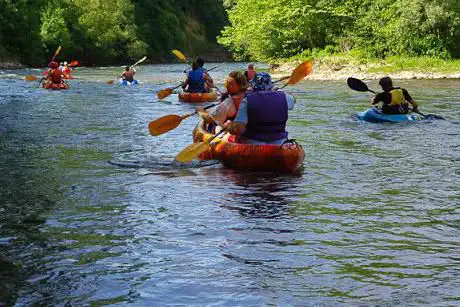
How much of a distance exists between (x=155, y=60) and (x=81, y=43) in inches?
416

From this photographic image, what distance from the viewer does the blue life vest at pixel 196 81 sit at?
57.6 ft

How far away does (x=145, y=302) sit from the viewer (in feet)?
12.9

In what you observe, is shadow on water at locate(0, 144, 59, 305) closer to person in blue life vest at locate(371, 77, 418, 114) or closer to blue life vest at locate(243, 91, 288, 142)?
blue life vest at locate(243, 91, 288, 142)

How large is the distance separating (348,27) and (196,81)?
684 inches

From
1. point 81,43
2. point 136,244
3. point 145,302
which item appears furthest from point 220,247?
point 81,43

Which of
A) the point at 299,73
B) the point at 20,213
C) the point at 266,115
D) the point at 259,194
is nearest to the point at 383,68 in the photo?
the point at 299,73

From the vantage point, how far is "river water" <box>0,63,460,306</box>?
4133 millimetres

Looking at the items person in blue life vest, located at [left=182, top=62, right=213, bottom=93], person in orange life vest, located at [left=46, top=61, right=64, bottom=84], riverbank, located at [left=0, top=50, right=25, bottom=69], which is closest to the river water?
person in blue life vest, located at [left=182, top=62, right=213, bottom=93]

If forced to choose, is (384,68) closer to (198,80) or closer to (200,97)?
(198,80)

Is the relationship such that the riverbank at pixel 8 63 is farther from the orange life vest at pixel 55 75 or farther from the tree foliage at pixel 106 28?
the orange life vest at pixel 55 75

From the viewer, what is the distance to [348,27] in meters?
33.2

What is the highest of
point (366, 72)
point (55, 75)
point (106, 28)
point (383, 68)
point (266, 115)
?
point (106, 28)

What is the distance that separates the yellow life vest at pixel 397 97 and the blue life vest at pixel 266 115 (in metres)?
4.56

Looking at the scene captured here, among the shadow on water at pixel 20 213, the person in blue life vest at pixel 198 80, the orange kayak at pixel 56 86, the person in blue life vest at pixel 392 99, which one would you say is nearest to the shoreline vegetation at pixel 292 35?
the orange kayak at pixel 56 86
